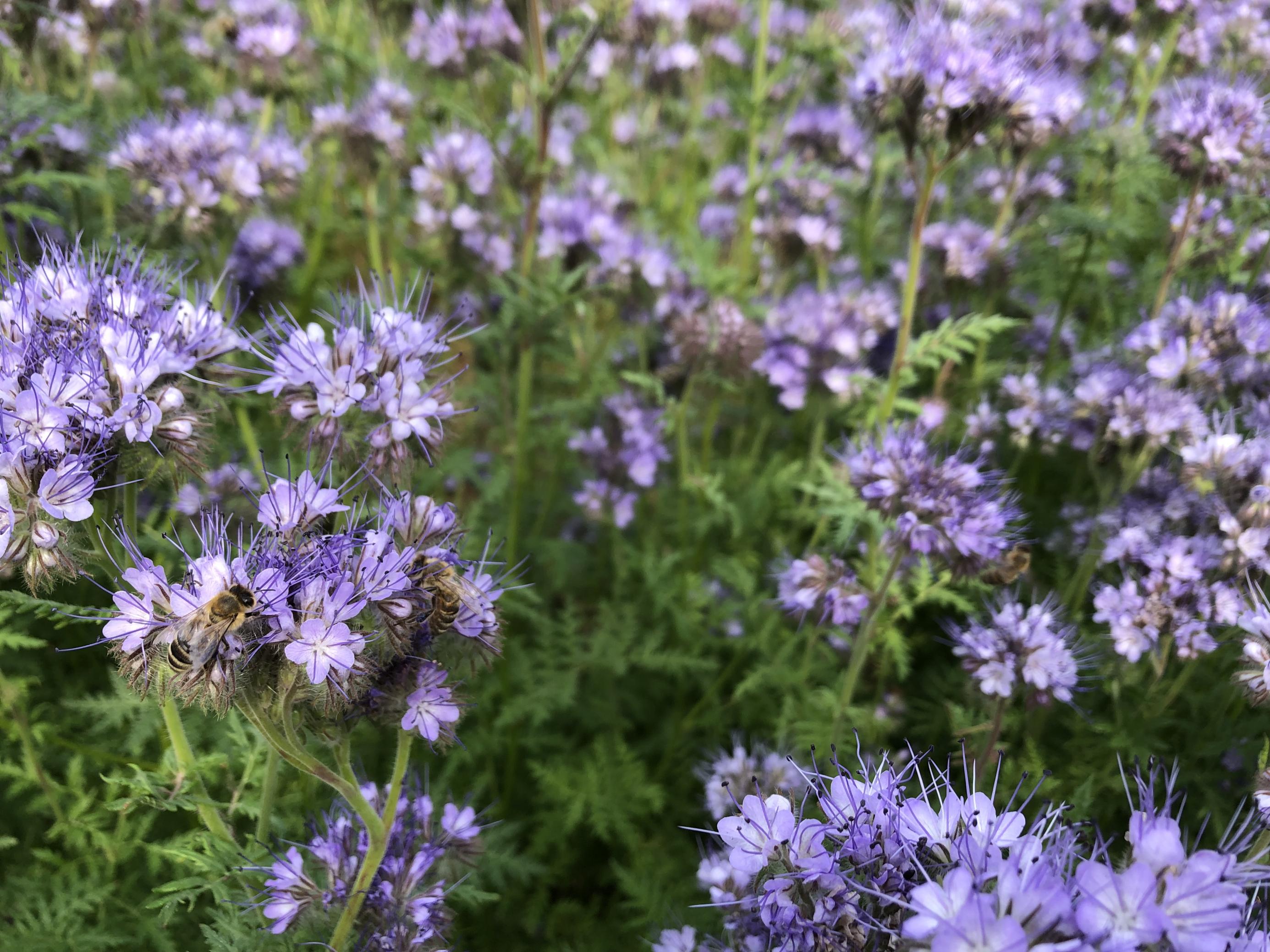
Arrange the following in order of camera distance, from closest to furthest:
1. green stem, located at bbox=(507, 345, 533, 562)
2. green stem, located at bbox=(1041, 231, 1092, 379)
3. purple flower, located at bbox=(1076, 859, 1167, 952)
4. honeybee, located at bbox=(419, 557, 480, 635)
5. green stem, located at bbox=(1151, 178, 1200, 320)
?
purple flower, located at bbox=(1076, 859, 1167, 952) < honeybee, located at bbox=(419, 557, 480, 635) < green stem, located at bbox=(1151, 178, 1200, 320) < green stem, located at bbox=(507, 345, 533, 562) < green stem, located at bbox=(1041, 231, 1092, 379)

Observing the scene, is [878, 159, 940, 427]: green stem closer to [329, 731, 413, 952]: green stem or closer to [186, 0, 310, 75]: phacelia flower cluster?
[329, 731, 413, 952]: green stem

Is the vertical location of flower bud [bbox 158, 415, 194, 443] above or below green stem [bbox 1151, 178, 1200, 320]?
below

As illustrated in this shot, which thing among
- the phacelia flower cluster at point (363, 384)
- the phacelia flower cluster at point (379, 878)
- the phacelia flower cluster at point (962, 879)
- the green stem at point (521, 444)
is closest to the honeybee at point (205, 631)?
the phacelia flower cluster at point (379, 878)

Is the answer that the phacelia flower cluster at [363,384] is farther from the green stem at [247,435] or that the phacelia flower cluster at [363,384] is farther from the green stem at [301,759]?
the green stem at [247,435]

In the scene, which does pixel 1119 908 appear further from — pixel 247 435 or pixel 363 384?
pixel 247 435

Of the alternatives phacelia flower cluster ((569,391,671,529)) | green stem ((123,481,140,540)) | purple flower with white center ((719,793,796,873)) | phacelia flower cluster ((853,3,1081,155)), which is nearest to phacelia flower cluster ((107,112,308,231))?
green stem ((123,481,140,540))

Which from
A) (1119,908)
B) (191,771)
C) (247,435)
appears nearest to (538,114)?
(247,435)

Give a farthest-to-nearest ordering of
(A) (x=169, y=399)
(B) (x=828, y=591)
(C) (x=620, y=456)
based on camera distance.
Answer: (C) (x=620, y=456)
(B) (x=828, y=591)
(A) (x=169, y=399)
